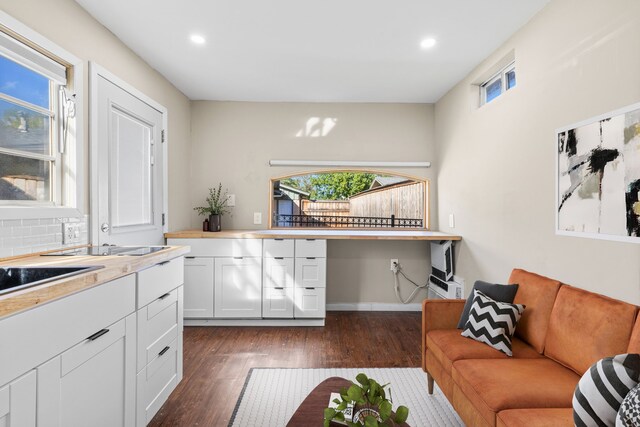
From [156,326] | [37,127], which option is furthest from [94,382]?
[37,127]

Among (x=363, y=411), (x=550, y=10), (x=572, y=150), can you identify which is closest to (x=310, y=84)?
(x=550, y=10)

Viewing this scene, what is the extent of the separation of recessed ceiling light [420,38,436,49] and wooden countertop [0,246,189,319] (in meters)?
2.30

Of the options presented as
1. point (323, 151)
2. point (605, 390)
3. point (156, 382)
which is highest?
point (323, 151)

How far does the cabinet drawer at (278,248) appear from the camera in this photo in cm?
351

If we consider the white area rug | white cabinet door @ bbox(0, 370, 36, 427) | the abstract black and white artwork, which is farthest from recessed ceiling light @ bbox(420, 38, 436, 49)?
white cabinet door @ bbox(0, 370, 36, 427)

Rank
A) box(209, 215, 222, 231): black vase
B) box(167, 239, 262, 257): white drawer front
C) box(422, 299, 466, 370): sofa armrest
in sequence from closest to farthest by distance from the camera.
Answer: box(422, 299, 466, 370): sofa armrest, box(167, 239, 262, 257): white drawer front, box(209, 215, 222, 231): black vase

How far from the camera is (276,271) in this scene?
3523 mm

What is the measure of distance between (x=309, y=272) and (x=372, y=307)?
107 cm

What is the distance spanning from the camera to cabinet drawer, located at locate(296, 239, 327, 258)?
3527 mm

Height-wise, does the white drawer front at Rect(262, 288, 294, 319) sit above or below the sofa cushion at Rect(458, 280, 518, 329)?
below

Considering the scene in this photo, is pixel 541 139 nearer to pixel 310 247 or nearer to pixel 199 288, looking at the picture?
A: pixel 310 247

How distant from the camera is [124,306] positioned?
162 centimetres

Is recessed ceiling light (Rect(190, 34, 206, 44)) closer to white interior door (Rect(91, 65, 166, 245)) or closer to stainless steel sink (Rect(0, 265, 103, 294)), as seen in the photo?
white interior door (Rect(91, 65, 166, 245))

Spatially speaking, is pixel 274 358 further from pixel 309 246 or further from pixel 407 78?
pixel 407 78
